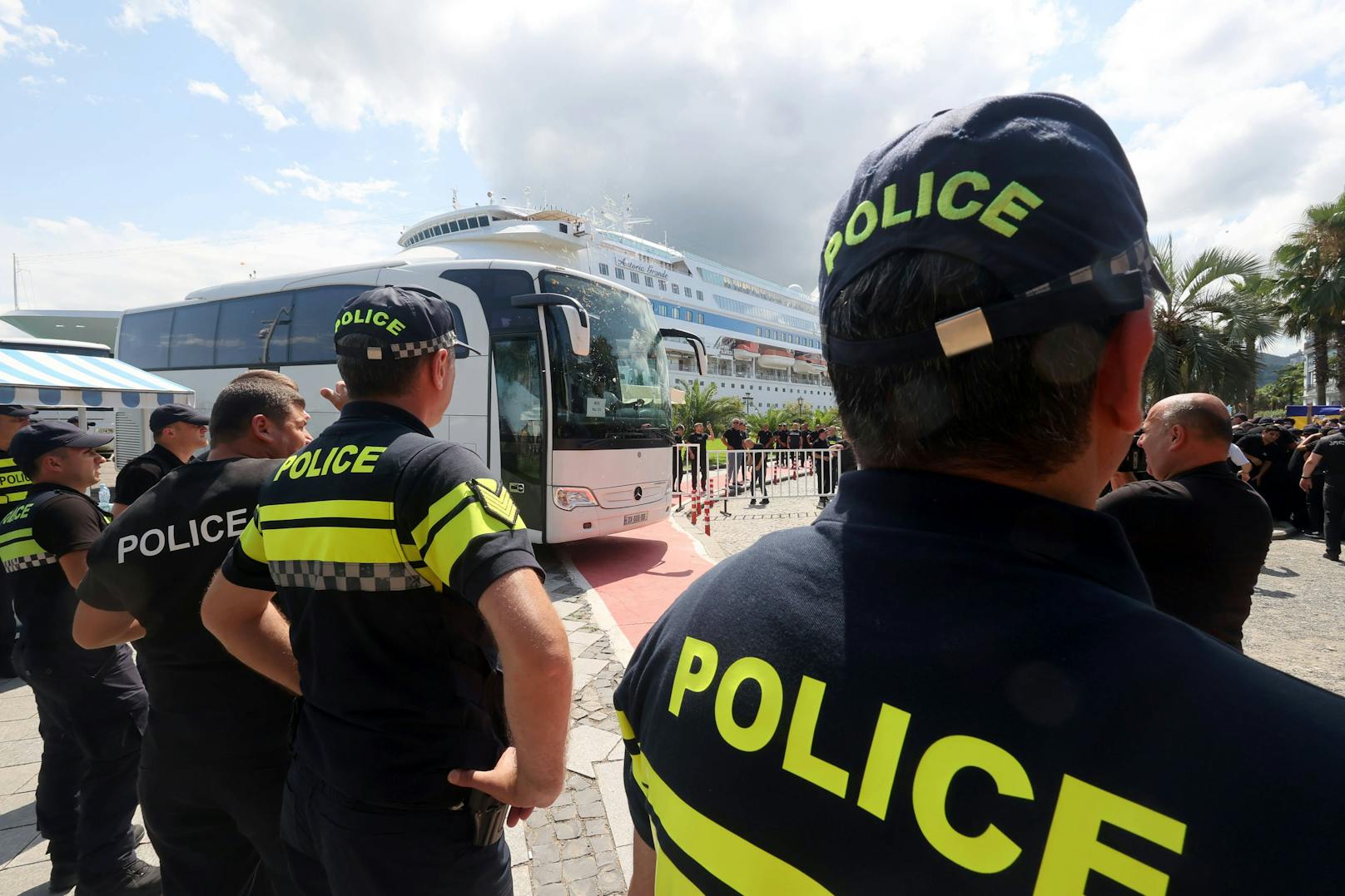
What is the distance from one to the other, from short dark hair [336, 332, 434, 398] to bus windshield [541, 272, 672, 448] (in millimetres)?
5782

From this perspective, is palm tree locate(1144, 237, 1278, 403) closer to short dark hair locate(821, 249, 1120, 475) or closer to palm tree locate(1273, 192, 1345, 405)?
palm tree locate(1273, 192, 1345, 405)

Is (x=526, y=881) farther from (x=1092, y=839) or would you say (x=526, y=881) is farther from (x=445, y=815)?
(x=1092, y=839)

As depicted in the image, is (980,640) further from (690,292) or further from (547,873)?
(690,292)

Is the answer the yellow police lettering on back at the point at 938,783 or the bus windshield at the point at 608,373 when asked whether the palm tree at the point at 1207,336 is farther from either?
the yellow police lettering on back at the point at 938,783

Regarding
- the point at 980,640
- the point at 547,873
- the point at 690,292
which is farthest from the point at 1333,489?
the point at 690,292

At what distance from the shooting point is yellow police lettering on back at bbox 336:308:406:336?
1807 millimetres

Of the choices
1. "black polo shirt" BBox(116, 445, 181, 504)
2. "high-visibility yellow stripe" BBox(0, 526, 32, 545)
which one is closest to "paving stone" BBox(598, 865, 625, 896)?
"high-visibility yellow stripe" BBox(0, 526, 32, 545)

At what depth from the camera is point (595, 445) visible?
7836 millimetres

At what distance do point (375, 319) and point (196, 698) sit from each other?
1402 millimetres

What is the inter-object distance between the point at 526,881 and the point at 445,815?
58.6 inches

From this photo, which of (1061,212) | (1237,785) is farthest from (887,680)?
(1061,212)

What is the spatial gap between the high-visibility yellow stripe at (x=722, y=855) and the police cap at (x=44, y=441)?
385 centimetres

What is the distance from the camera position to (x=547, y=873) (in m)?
2.77

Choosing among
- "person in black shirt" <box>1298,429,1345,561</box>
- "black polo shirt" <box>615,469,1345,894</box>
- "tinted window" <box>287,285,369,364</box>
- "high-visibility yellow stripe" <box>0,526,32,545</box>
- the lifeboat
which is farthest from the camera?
the lifeboat
